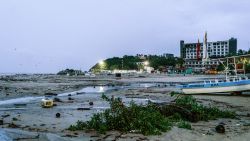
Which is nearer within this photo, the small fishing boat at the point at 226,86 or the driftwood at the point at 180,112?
the driftwood at the point at 180,112

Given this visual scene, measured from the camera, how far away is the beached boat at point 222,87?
113ft

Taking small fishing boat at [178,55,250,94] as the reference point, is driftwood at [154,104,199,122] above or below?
below

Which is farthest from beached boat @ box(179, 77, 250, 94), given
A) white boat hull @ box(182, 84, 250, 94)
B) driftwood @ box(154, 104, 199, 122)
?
driftwood @ box(154, 104, 199, 122)

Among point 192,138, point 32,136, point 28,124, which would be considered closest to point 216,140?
point 192,138

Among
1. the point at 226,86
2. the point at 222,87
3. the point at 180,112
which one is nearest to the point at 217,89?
the point at 222,87

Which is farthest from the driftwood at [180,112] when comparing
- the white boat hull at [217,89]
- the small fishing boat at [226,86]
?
the white boat hull at [217,89]

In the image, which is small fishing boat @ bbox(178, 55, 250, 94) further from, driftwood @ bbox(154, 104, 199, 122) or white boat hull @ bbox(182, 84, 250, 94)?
driftwood @ bbox(154, 104, 199, 122)

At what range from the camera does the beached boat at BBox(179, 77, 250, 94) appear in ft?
113

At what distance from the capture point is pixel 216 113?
1795 centimetres

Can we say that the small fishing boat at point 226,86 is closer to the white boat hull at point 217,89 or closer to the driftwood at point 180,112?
the white boat hull at point 217,89

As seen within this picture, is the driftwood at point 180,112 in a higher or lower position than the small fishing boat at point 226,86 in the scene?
lower

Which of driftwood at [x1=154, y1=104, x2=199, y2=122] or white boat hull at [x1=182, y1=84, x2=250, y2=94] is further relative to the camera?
white boat hull at [x1=182, y1=84, x2=250, y2=94]

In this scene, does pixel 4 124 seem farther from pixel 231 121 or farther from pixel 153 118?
pixel 231 121

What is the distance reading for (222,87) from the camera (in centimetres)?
3538
